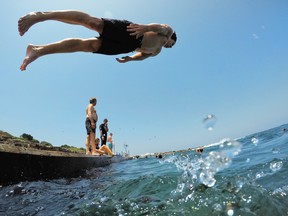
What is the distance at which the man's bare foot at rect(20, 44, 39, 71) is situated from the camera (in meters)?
4.16

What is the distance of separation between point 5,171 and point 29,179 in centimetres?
58

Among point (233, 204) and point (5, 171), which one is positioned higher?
point (5, 171)

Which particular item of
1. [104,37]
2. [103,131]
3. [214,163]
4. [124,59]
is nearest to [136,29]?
[104,37]

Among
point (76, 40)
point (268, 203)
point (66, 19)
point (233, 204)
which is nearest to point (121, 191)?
point (233, 204)

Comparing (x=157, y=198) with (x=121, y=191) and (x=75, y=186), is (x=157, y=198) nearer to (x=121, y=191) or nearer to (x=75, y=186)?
(x=121, y=191)

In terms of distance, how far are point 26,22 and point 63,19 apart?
0.57m

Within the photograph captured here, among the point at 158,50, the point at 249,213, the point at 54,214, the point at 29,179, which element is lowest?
the point at 249,213

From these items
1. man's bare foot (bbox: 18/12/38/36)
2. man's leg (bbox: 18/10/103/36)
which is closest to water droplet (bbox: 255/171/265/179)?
man's leg (bbox: 18/10/103/36)

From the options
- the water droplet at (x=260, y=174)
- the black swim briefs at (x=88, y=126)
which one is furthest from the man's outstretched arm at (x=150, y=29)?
the black swim briefs at (x=88, y=126)

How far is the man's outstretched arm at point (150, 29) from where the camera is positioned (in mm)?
4770

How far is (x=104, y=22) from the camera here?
465 cm

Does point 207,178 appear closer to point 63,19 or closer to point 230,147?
point 230,147

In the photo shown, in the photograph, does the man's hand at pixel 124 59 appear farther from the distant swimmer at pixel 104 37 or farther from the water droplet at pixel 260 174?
the water droplet at pixel 260 174

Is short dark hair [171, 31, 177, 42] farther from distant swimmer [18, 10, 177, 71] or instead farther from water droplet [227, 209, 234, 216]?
water droplet [227, 209, 234, 216]
